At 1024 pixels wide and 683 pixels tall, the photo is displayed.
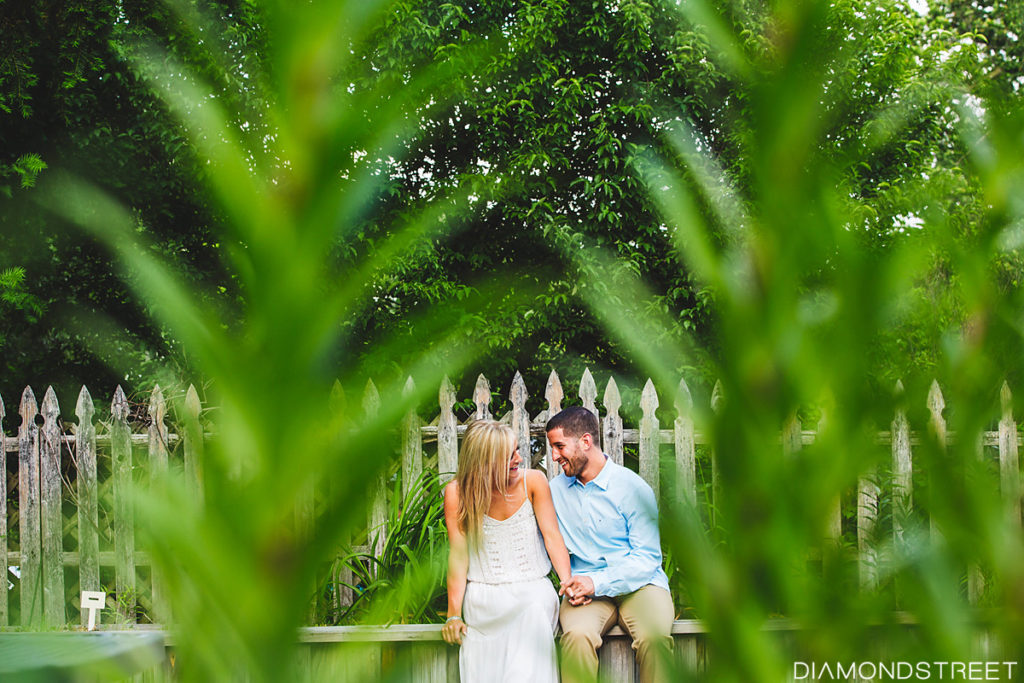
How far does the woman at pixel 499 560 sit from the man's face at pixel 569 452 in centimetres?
15

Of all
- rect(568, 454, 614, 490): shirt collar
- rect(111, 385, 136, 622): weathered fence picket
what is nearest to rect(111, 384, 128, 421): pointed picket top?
rect(111, 385, 136, 622): weathered fence picket

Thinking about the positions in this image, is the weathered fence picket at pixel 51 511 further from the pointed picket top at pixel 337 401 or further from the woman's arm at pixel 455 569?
the pointed picket top at pixel 337 401

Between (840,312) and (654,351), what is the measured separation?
2.6 inches

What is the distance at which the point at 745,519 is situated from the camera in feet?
0.63

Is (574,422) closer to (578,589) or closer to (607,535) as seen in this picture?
(607,535)

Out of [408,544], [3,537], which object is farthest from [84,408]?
[408,544]

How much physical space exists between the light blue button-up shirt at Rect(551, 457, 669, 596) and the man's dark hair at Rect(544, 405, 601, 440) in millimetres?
191

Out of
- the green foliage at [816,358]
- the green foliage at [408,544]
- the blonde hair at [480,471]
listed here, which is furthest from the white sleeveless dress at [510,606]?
the green foliage at [816,358]

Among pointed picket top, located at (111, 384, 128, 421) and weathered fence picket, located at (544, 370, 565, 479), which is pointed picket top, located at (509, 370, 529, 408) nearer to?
weathered fence picket, located at (544, 370, 565, 479)

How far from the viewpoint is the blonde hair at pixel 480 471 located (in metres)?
3.77

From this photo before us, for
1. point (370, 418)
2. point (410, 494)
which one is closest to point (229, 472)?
point (370, 418)

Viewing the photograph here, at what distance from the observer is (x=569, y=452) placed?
391 cm

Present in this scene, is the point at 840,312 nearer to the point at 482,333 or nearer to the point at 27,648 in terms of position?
the point at 482,333

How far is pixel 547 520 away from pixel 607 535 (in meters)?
0.31
